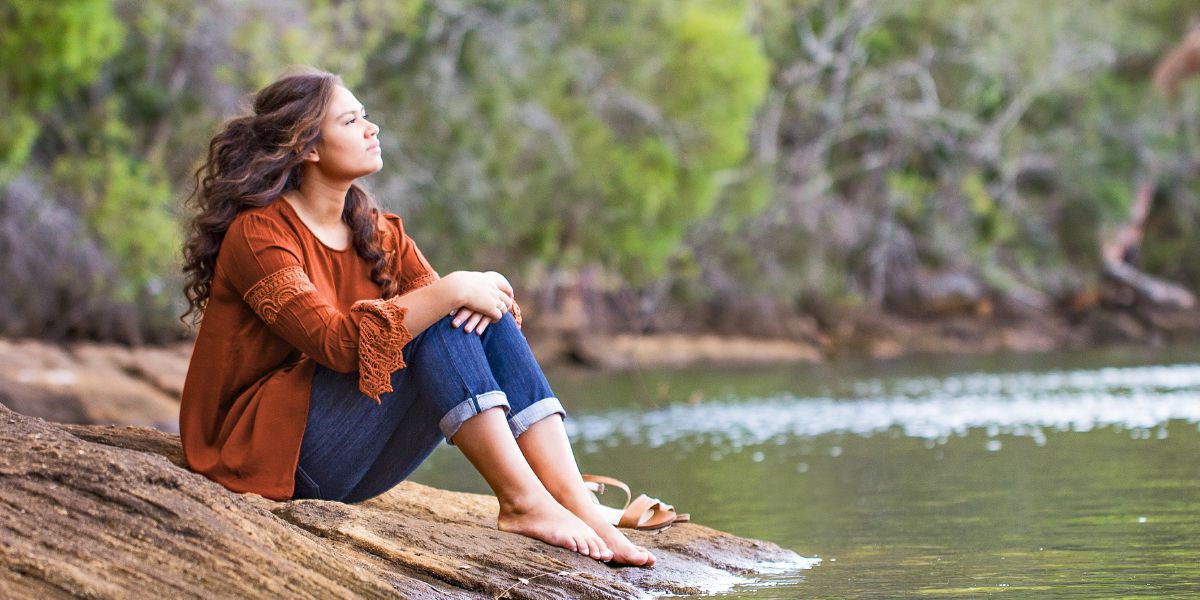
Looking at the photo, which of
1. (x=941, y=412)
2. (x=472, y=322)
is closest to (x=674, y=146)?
(x=941, y=412)

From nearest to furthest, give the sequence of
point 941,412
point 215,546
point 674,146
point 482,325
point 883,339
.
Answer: point 215,546 < point 482,325 < point 941,412 < point 674,146 < point 883,339

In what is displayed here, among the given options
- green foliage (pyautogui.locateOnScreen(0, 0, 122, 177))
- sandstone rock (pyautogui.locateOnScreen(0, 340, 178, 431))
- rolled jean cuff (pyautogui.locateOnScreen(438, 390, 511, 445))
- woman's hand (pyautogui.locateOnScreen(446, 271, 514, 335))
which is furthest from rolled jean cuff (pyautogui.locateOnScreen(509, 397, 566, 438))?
green foliage (pyautogui.locateOnScreen(0, 0, 122, 177))

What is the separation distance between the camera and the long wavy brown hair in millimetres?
3832

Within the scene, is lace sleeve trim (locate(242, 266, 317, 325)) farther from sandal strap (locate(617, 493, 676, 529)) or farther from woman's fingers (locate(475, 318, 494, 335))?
sandal strap (locate(617, 493, 676, 529))

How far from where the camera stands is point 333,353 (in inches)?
140

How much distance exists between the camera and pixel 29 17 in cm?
1412

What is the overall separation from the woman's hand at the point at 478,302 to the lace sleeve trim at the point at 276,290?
35 cm

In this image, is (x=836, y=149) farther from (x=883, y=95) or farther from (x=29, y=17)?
(x=29, y=17)

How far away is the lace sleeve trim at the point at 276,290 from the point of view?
3619 mm

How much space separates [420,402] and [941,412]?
8517mm

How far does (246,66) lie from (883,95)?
1504 centimetres

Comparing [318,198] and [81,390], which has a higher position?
[81,390]

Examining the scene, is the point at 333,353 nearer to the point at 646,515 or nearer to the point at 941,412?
the point at 646,515

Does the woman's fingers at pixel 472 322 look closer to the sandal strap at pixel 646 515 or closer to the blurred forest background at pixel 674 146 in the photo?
the sandal strap at pixel 646 515
